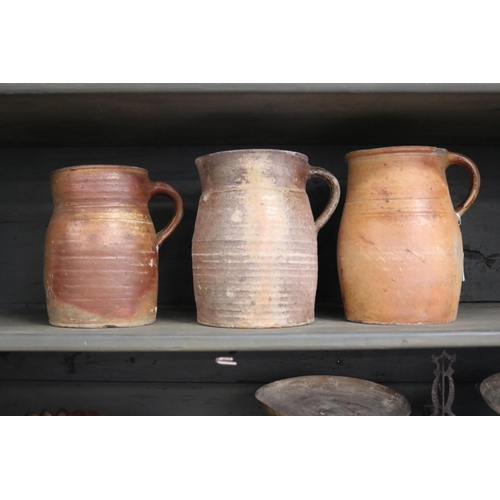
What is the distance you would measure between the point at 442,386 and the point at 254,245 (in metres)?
0.61

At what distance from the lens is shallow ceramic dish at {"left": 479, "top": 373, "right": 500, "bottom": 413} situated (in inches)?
46.9

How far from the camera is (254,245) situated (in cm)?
99

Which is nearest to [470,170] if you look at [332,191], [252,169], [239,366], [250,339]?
[332,191]

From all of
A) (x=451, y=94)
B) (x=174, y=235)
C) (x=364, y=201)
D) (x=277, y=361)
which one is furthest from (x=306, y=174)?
(x=277, y=361)

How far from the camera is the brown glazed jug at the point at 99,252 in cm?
102

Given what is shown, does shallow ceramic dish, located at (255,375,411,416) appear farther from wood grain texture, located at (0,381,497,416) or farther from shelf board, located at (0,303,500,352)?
shelf board, located at (0,303,500,352)

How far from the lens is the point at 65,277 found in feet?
3.39

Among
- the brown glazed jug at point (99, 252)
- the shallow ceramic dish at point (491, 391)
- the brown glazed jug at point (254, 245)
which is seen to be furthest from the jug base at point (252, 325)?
the shallow ceramic dish at point (491, 391)

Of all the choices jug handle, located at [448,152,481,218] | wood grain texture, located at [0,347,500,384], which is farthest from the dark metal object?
jug handle, located at [448,152,481,218]

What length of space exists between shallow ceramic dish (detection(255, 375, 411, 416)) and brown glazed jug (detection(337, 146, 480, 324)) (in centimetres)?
28

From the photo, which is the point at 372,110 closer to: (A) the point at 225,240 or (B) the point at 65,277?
(A) the point at 225,240

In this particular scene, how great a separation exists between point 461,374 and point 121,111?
40.6 inches

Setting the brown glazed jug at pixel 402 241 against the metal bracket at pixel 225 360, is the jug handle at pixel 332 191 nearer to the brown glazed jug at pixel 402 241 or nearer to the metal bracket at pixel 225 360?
the brown glazed jug at pixel 402 241

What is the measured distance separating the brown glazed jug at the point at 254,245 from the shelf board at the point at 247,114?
4.2 inches
